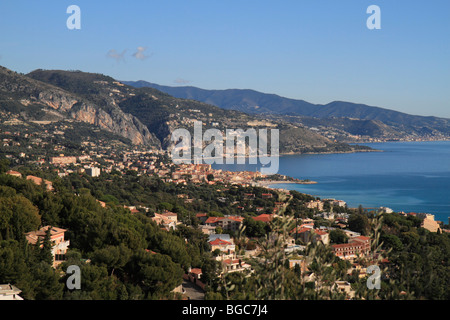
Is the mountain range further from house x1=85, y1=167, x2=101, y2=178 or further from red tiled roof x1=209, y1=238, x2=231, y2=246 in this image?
red tiled roof x1=209, y1=238, x2=231, y2=246

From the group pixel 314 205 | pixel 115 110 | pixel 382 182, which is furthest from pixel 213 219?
pixel 115 110

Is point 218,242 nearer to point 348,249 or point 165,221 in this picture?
point 165,221

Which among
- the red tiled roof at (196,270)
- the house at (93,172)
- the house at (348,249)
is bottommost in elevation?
the house at (348,249)

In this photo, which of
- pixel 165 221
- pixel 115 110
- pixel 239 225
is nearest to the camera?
pixel 165 221

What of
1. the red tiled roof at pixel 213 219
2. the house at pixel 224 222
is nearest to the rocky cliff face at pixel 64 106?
the red tiled roof at pixel 213 219

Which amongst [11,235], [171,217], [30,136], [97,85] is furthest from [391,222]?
[97,85]

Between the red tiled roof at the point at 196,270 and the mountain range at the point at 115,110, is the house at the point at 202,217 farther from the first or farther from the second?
the mountain range at the point at 115,110

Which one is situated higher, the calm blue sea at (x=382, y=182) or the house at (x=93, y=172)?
the house at (x=93, y=172)
